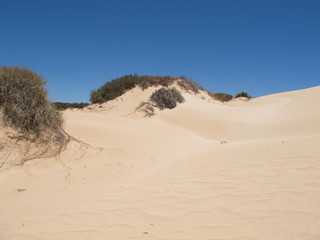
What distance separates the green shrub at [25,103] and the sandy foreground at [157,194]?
2.70 feet

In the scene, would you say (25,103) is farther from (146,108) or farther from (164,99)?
(164,99)

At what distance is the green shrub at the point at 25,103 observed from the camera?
13.9 ft

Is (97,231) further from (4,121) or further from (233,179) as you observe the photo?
(4,121)

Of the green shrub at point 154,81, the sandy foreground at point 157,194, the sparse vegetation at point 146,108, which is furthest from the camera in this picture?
the green shrub at point 154,81

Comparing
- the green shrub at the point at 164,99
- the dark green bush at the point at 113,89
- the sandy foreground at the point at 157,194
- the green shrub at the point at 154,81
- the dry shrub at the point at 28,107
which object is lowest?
the sandy foreground at the point at 157,194

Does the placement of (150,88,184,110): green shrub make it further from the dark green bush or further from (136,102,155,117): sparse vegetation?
the dark green bush

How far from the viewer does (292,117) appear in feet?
33.7

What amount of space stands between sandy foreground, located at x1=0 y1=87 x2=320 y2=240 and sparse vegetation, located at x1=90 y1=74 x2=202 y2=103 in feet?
32.3

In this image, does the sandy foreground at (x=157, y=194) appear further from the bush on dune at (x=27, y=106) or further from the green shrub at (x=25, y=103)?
the green shrub at (x=25, y=103)

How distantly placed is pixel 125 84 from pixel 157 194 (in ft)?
46.4

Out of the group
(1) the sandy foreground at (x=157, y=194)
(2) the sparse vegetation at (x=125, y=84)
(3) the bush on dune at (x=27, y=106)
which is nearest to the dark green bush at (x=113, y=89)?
(2) the sparse vegetation at (x=125, y=84)

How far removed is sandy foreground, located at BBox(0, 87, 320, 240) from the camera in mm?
2180

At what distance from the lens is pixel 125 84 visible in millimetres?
16422

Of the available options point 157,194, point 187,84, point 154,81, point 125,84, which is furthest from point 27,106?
point 187,84
